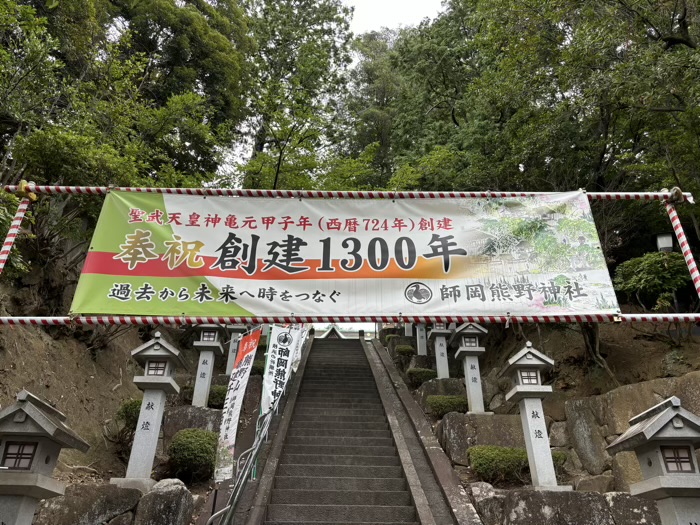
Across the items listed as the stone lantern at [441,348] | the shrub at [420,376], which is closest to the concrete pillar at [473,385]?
the stone lantern at [441,348]

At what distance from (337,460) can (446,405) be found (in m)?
3.41

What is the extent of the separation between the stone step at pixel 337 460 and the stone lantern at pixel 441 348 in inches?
187

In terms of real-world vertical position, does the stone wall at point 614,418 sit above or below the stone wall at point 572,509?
above

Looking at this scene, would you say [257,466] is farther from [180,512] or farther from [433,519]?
[433,519]

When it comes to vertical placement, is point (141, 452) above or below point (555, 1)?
below

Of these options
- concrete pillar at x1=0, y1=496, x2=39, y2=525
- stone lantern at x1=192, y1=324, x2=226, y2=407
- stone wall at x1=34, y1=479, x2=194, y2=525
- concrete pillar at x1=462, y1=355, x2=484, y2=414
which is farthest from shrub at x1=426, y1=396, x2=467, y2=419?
concrete pillar at x1=0, y1=496, x2=39, y2=525

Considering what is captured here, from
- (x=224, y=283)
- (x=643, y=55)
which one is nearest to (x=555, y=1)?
(x=643, y=55)

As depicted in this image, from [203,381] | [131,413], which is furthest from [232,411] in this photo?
[203,381]

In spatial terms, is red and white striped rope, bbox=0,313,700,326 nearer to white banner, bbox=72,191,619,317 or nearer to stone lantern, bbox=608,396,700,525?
white banner, bbox=72,191,619,317

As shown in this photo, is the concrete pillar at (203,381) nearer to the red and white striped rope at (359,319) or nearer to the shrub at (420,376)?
the shrub at (420,376)

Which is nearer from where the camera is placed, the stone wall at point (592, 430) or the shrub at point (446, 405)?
the stone wall at point (592, 430)

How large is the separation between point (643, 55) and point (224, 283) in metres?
8.97

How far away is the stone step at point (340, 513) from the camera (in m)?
6.62

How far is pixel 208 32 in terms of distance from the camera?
1903 cm
